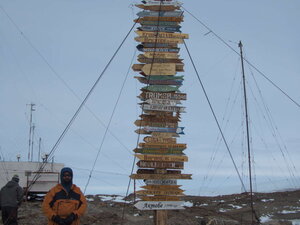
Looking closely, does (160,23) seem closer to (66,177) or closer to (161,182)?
(161,182)

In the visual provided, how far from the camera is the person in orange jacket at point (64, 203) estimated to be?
720cm

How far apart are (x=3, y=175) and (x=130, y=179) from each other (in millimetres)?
20257

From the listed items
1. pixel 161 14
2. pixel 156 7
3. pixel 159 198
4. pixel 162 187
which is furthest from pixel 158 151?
pixel 156 7

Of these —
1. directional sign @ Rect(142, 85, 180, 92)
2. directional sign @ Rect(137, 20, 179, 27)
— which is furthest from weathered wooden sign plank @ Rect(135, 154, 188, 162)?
directional sign @ Rect(137, 20, 179, 27)

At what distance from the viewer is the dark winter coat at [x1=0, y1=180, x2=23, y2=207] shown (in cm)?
1211

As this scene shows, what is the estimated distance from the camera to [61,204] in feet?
23.9

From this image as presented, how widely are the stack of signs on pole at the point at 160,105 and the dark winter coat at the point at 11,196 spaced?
4524 millimetres

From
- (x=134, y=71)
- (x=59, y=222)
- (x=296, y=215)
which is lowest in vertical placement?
(x=296, y=215)

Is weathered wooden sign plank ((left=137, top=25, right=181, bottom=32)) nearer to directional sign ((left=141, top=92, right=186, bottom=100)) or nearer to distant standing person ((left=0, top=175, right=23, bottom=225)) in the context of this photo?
directional sign ((left=141, top=92, right=186, bottom=100))

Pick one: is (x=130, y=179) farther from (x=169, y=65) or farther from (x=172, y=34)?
(x=172, y=34)

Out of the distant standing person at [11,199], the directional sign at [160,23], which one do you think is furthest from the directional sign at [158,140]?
the distant standing person at [11,199]

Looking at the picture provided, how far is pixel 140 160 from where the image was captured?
31.9 feet

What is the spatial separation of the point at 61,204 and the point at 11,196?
5543mm

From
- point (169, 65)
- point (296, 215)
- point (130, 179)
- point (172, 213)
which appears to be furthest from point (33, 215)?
point (296, 215)
